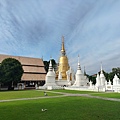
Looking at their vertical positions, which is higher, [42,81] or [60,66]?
[60,66]

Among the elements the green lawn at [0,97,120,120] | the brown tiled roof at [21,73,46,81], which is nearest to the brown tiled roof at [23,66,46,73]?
the brown tiled roof at [21,73,46,81]

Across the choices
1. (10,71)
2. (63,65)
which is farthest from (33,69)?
(10,71)

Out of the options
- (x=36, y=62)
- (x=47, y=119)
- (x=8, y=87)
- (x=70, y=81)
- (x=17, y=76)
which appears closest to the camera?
(x=47, y=119)

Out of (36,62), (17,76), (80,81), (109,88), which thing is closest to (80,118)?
(109,88)

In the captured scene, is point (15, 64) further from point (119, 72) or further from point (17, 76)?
point (119, 72)

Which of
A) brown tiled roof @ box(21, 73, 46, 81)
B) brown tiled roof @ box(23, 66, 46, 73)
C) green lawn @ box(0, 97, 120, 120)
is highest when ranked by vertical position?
brown tiled roof @ box(23, 66, 46, 73)

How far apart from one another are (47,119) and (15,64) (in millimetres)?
31486

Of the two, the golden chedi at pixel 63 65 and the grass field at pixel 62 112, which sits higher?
the golden chedi at pixel 63 65

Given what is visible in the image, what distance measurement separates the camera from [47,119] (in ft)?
22.2

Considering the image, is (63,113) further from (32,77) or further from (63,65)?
(63,65)

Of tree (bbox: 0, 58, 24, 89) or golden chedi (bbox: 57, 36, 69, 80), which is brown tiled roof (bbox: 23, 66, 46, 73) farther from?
tree (bbox: 0, 58, 24, 89)

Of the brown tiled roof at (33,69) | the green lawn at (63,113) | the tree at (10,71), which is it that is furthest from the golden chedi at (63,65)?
the green lawn at (63,113)

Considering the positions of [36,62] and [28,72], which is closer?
[28,72]

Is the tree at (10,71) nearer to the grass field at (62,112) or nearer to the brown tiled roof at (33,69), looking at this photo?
the brown tiled roof at (33,69)
